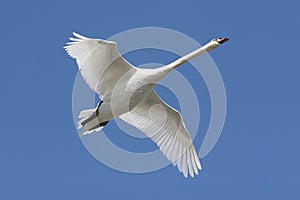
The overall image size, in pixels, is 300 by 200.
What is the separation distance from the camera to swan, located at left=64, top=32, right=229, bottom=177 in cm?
3472

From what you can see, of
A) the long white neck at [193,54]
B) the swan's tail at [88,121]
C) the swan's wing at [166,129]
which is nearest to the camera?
the long white neck at [193,54]

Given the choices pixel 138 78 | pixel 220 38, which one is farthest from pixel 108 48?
pixel 220 38

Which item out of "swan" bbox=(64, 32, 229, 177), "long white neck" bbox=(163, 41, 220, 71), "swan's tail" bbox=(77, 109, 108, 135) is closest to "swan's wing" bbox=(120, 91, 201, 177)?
"swan" bbox=(64, 32, 229, 177)

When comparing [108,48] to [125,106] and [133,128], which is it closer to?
[125,106]

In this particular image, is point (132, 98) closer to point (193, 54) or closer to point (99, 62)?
point (99, 62)

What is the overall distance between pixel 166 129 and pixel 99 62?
459 cm

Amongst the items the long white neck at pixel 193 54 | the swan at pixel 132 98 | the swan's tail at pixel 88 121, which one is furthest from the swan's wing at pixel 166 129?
Answer: the long white neck at pixel 193 54

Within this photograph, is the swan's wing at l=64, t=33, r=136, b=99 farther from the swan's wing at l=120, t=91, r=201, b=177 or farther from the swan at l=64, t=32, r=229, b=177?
the swan's wing at l=120, t=91, r=201, b=177

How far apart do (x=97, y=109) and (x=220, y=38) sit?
16.7 ft

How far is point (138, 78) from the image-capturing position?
114ft

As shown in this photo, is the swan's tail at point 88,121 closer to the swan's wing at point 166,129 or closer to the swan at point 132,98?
the swan at point 132,98

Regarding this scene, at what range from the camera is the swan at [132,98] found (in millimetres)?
34719

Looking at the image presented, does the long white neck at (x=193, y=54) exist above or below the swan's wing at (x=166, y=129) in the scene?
above

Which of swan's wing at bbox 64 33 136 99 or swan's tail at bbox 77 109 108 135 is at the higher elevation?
swan's wing at bbox 64 33 136 99
